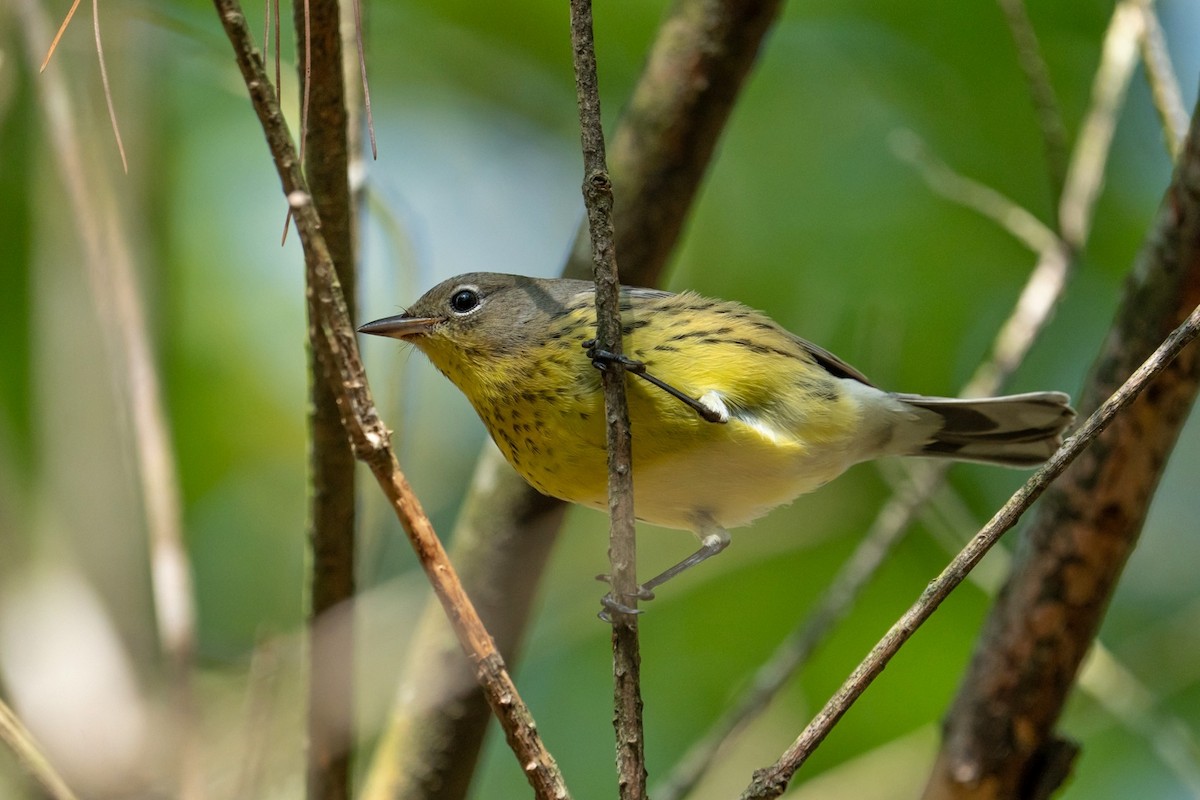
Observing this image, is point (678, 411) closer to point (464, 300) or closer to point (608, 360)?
point (608, 360)

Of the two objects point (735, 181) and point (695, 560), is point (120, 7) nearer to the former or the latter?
point (695, 560)

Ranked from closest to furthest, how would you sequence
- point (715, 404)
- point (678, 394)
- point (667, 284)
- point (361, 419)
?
point (361, 419) → point (678, 394) → point (715, 404) → point (667, 284)

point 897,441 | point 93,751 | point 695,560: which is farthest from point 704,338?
point 93,751

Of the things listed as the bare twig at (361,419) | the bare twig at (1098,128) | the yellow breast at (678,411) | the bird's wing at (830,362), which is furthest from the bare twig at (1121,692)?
the bare twig at (361,419)

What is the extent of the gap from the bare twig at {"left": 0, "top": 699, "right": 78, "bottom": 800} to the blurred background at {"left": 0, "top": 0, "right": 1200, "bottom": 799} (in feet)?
6.37

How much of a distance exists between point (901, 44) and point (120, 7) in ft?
14.0

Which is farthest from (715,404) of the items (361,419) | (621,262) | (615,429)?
(361,419)

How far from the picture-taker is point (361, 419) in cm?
183

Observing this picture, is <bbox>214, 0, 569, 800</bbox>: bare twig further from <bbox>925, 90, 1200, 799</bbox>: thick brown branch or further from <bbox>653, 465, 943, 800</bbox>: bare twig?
<bbox>925, 90, 1200, 799</bbox>: thick brown branch

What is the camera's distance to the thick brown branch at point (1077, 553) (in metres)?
3.20

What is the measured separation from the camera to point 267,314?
6426 millimetres

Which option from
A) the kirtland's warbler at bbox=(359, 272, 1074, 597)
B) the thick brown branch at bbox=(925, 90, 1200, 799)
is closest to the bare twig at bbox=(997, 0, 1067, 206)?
the thick brown branch at bbox=(925, 90, 1200, 799)

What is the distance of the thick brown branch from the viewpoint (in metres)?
3.20

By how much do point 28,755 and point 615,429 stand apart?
1.23 meters
